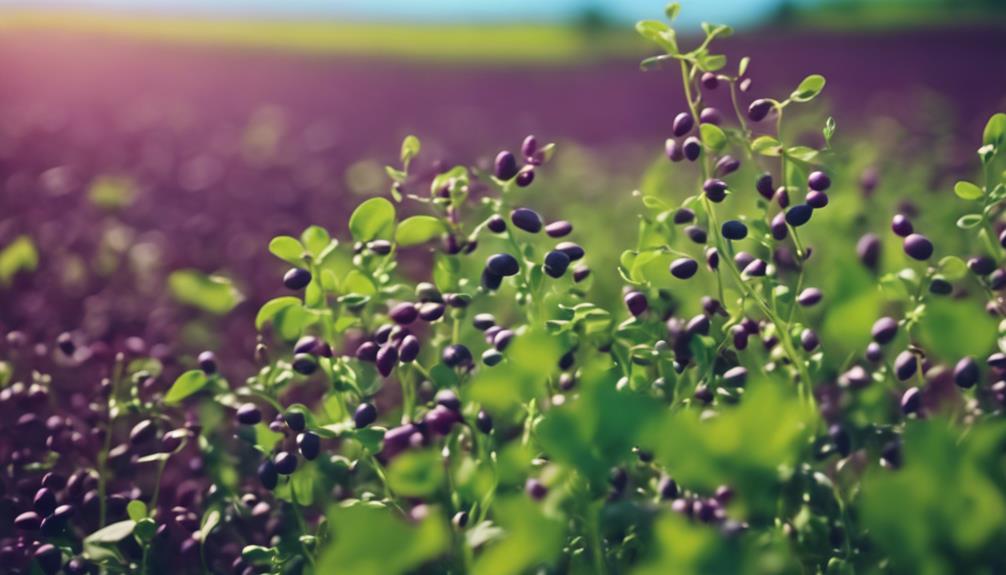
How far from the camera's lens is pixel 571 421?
27.6 inches

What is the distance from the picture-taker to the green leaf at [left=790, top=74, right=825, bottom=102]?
3.43ft

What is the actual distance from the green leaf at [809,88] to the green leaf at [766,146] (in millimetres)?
53

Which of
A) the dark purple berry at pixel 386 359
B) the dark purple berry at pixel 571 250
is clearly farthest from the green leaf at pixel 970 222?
the dark purple berry at pixel 386 359

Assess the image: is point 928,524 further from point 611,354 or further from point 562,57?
point 562,57

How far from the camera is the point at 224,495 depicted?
1181mm

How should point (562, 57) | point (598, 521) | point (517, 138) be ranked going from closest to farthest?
1. point (598, 521)
2. point (517, 138)
3. point (562, 57)

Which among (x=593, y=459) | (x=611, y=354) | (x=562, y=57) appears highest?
(x=593, y=459)

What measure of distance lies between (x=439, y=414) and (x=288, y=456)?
0.18 m

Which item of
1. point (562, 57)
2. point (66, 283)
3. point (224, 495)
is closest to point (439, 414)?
point (224, 495)

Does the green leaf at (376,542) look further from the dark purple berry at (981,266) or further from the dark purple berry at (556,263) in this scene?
the dark purple berry at (981,266)

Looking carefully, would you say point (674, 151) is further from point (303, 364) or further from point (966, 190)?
point (303, 364)

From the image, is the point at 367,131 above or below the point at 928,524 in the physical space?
below

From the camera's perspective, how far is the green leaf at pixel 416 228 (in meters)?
1.08

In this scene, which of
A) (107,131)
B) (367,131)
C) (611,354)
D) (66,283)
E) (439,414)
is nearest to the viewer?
(439,414)
